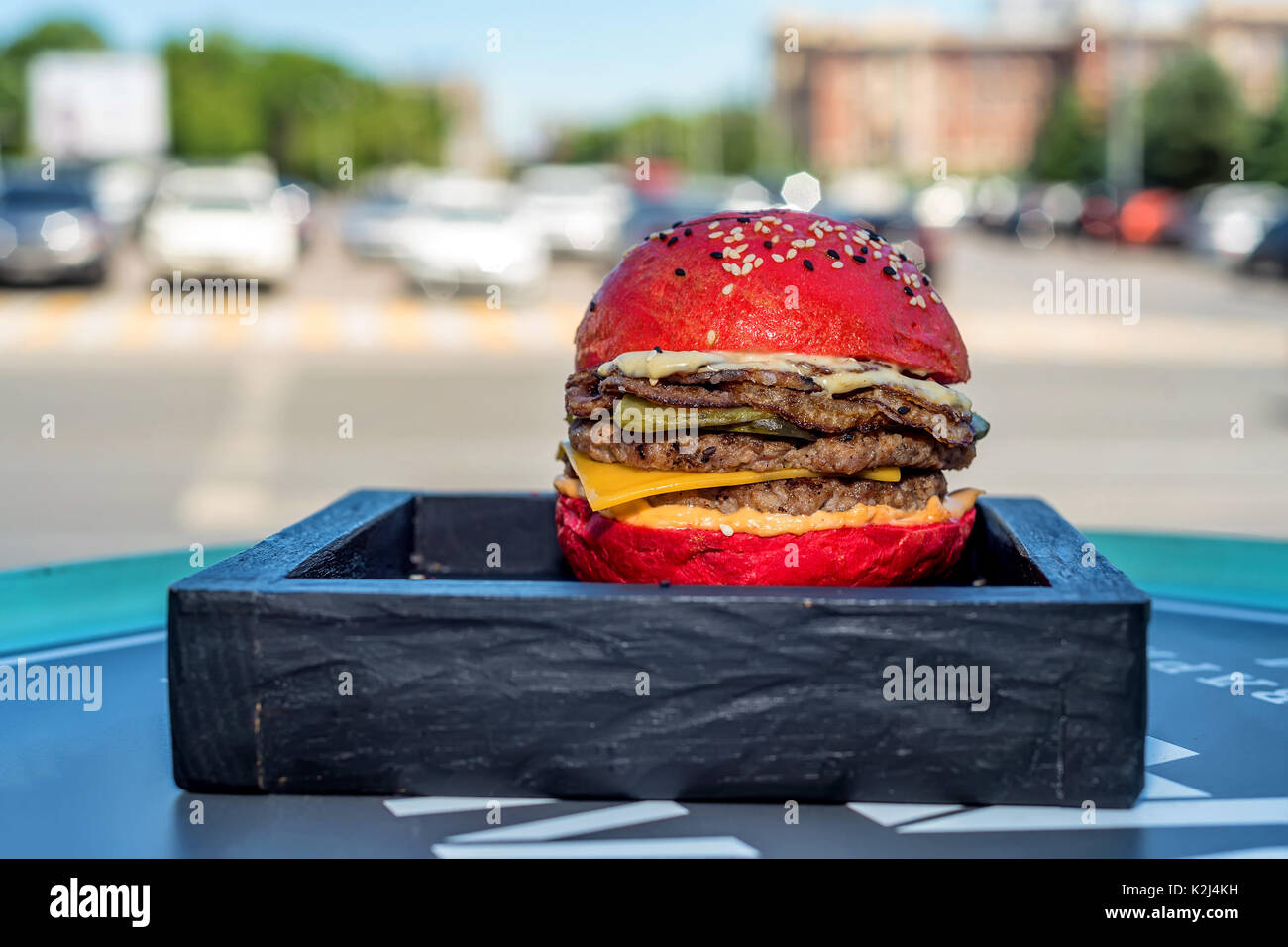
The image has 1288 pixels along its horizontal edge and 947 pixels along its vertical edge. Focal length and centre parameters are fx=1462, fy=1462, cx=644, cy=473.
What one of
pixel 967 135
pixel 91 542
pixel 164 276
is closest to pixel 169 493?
pixel 91 542

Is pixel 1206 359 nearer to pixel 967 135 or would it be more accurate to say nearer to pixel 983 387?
pixel 983 387

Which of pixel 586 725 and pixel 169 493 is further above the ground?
pixel 586 725

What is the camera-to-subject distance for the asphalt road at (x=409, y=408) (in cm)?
973

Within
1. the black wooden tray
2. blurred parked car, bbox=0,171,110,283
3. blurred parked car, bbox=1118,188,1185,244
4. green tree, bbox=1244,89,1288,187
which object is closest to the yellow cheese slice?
the black wooden tray

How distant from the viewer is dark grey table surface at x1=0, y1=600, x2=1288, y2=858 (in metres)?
2.51

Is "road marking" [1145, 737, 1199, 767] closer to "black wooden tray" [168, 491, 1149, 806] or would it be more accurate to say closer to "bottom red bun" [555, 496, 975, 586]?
"black wooden tray" [168, 491, 1149, 806]

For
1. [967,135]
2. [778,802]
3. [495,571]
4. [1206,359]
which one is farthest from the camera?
[967,135]

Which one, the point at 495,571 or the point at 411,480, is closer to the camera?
the point at 495,571

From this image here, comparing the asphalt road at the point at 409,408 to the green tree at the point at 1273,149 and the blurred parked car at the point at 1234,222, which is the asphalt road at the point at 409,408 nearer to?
the blurred parked car at the point at 1234,222

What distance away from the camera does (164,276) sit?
81.6ft

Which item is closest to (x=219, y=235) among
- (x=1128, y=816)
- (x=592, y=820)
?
(x=592, y=820)

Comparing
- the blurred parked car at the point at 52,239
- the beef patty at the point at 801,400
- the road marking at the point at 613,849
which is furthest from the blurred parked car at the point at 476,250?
the road marking at the point at 613,849

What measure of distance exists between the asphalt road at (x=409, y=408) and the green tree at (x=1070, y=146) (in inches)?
1440
